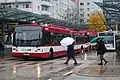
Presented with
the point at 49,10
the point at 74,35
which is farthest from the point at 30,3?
the point at 74,35

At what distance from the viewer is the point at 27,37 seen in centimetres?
3181

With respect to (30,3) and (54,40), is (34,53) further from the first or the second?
(30,3)

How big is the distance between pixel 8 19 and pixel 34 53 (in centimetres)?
901

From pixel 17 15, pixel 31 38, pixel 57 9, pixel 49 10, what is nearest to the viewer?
pixel 31 38

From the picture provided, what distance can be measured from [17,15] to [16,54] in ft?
35.5

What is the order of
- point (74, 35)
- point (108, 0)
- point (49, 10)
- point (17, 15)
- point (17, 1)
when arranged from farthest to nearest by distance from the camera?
1. point (49, 10)
2. point (17, 1)
3. point (74, 35)
4. point (17, 15)
5. point (108, 0)

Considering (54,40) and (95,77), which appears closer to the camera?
(95,77)

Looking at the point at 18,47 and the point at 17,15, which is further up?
the point at 17,15

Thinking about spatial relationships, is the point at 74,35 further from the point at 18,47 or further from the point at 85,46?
the point at 18,47

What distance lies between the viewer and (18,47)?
105 feet

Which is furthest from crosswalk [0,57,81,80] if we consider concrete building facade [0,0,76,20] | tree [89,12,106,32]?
tree [89,12,106,32]

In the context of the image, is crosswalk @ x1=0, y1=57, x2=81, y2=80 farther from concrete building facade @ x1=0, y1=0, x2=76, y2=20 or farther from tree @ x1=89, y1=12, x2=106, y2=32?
tree @ x1=89, y1=12, x2=106, y2=32

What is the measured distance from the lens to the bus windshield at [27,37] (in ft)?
104

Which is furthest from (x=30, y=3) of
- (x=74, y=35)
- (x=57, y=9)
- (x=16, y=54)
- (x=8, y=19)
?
(x=16, y=54)
